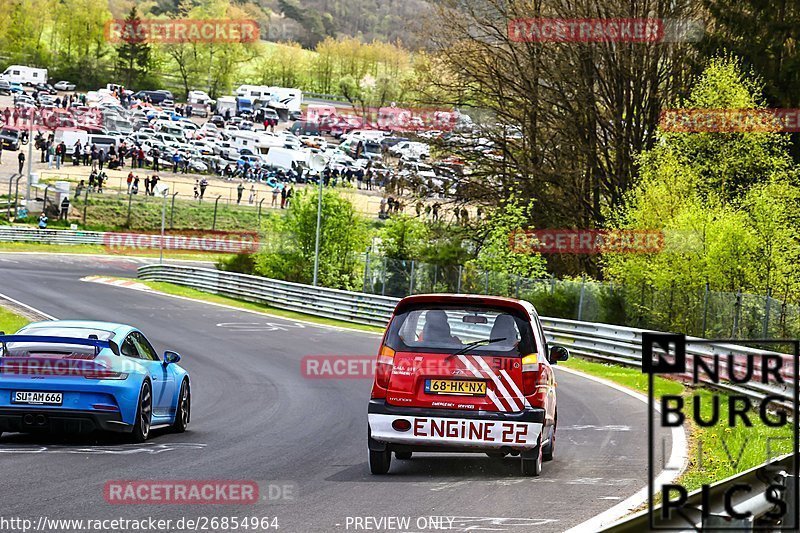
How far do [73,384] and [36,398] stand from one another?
0.38 metres

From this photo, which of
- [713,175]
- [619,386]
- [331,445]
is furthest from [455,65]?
[331,445]

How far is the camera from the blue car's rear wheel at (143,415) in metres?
12.3

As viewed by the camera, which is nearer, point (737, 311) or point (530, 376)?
point (530, 376)

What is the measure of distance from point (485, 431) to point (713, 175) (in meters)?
32.7

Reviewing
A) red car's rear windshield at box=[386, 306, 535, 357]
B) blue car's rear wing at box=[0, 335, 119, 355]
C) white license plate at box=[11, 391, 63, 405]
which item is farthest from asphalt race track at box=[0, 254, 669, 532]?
red car's rear windshield at box=[386, 306, 535, 357]

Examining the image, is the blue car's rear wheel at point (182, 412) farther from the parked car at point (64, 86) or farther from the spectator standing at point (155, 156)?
the parked car at point (64, 86)

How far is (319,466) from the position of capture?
11.1 m

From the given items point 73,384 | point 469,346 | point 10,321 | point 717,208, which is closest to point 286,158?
point 717,208

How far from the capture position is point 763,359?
146 inches

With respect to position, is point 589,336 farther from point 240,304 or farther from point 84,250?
point 84,250

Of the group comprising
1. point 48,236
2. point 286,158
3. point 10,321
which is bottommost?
point 10,321

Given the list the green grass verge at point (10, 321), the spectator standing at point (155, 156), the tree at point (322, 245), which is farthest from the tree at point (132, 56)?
the green grass verge at point (10, 321)

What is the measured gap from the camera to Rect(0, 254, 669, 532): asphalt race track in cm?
834

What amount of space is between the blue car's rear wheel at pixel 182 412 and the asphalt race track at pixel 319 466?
33 cm
